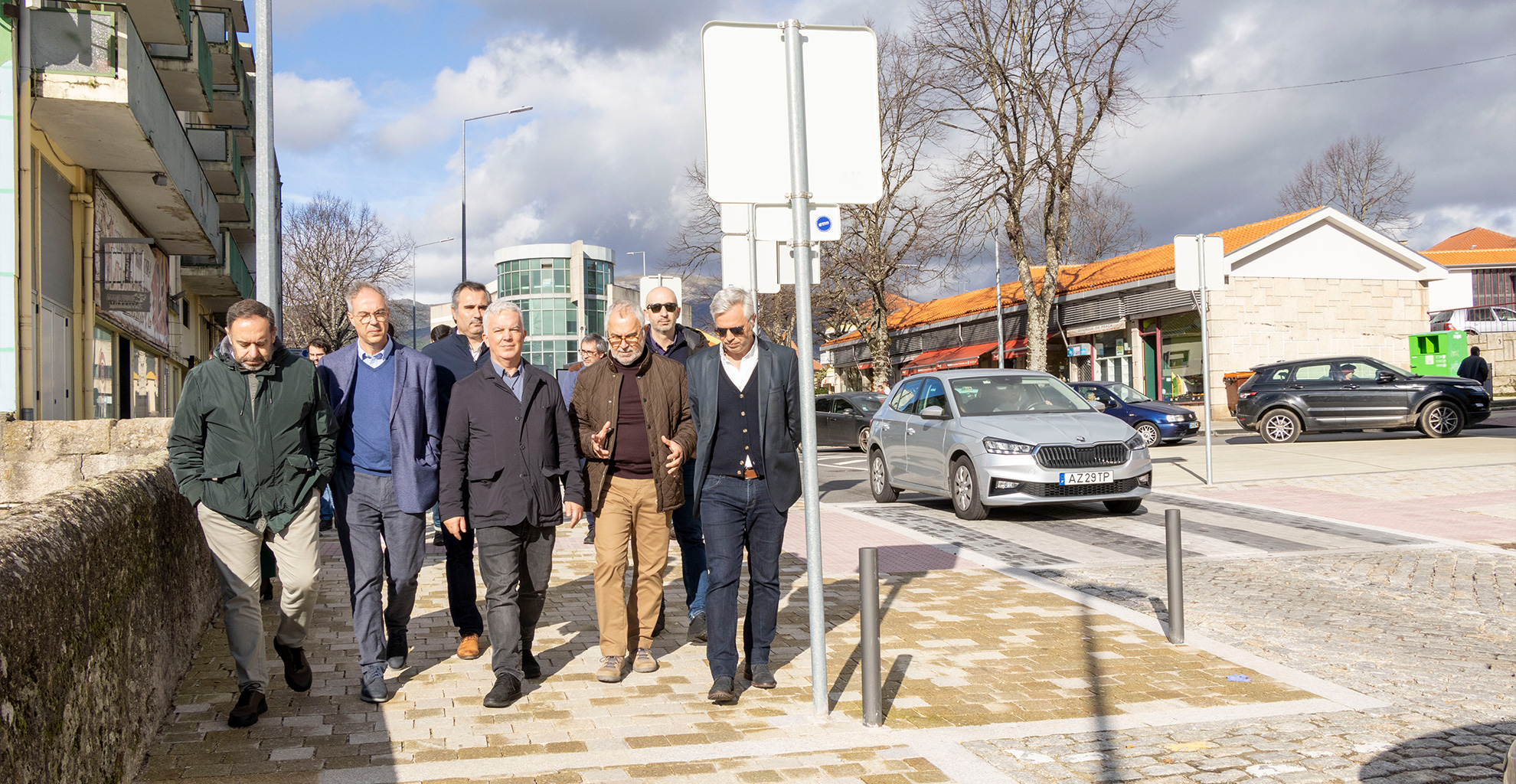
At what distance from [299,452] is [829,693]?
2.64 m

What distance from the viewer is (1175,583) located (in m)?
6.48

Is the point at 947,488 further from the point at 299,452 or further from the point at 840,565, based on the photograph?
the point at 299,452

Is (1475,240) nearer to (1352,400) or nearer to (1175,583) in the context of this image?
(1352,400)

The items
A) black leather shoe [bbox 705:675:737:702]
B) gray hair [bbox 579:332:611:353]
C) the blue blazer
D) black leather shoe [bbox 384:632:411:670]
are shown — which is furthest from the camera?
gray hair [bbox 579:332:611:353]

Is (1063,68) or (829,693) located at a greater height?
(1063,68)

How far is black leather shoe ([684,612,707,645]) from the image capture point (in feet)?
22.2

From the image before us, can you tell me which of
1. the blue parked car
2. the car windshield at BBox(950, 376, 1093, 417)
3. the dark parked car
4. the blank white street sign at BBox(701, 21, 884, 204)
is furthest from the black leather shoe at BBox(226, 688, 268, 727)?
the dark parked car

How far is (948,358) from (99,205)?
3750 cm

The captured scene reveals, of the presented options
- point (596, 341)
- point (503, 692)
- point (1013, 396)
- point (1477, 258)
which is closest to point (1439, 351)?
point (1013, 396)

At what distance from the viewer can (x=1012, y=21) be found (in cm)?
3456

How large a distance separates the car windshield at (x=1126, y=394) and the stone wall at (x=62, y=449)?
67.7 ft

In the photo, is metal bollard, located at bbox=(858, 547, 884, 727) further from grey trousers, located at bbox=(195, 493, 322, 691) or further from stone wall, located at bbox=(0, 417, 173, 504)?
stone wall, located at bbox=(0, 417, 173, 504)

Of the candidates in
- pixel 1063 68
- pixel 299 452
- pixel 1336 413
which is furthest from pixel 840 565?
pixel 1063 68

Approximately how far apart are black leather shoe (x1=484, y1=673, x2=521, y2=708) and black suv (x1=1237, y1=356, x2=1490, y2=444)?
20.4m
